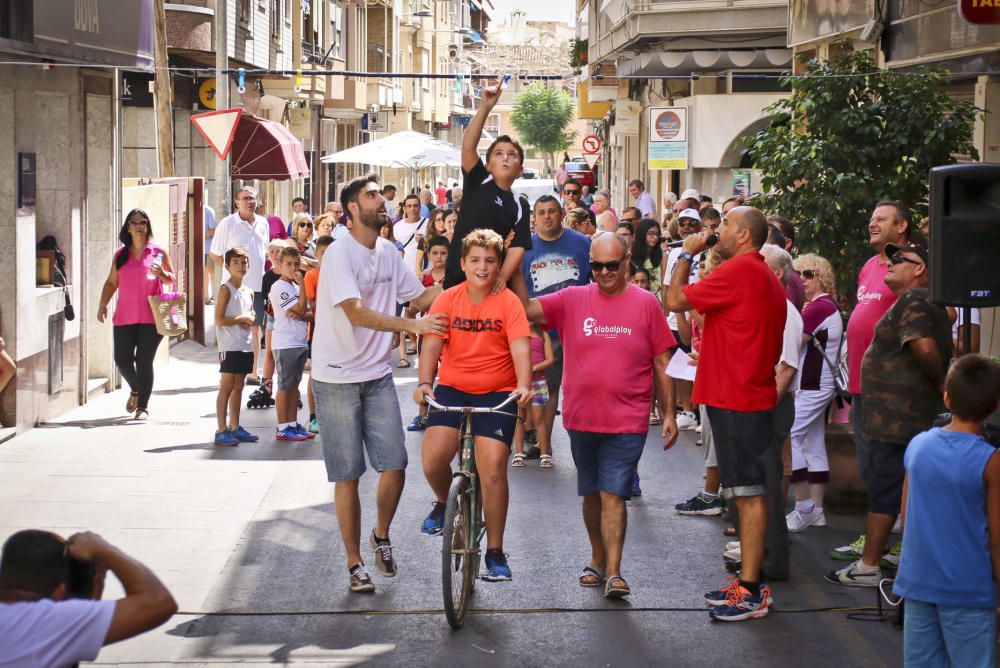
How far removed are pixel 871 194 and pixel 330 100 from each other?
32340 millimetres

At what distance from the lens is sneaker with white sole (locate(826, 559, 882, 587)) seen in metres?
8.28

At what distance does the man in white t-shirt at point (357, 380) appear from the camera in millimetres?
8086

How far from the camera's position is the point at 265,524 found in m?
9.80

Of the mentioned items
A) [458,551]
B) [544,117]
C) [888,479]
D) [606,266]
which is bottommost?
[458,551]

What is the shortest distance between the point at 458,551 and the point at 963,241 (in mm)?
2779

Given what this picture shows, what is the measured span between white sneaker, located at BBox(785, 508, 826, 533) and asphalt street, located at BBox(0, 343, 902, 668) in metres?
0.09

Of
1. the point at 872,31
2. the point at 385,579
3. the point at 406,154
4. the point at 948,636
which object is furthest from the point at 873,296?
the point at 406,154

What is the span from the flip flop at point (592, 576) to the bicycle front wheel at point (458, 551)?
703mm

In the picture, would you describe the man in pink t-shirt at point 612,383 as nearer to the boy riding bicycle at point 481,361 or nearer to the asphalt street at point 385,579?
the boy riding bicycle at point 481,361

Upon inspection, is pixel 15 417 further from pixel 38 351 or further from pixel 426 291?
pixel 426 291

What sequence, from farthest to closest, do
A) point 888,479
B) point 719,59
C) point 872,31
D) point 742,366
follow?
point 719,59 → point 872,31 → point 888,479 → point 742,366

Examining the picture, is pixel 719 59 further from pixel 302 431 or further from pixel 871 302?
pixel 871 302

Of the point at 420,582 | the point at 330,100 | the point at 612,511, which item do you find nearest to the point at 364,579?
the point at 420,582

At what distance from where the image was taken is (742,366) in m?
7.77
